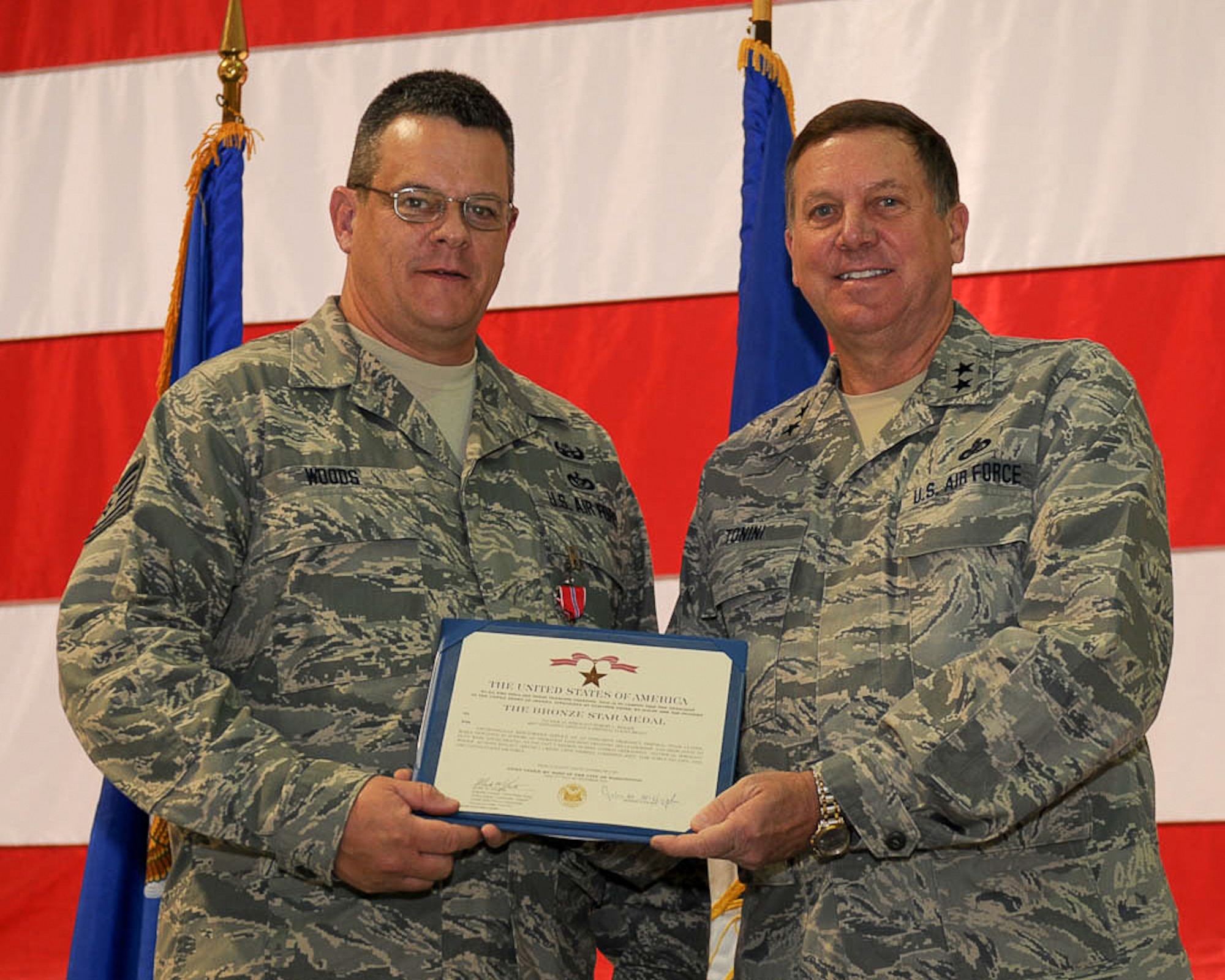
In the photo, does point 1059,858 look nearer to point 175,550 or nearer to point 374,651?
point 374,651

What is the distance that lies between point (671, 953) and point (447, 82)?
1.51 metres

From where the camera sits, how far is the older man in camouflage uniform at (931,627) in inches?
72.8

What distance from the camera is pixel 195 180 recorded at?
3355 millimetres

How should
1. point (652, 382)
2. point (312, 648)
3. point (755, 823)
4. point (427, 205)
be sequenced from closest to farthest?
1. point (755, 823)
2. point (312, 648)
3. point (427, 205)
4. point (652, 382)

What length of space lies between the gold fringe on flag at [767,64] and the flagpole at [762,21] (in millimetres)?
15

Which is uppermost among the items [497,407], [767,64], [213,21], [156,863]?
[213,21]

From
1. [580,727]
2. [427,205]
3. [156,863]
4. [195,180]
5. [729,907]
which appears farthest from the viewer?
[195,180]

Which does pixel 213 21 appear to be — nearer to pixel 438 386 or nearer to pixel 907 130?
pixel 438 386

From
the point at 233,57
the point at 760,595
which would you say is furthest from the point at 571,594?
the point at 233,57

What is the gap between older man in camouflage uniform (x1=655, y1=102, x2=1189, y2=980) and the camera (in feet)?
6.07

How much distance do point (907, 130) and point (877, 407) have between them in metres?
0.46
